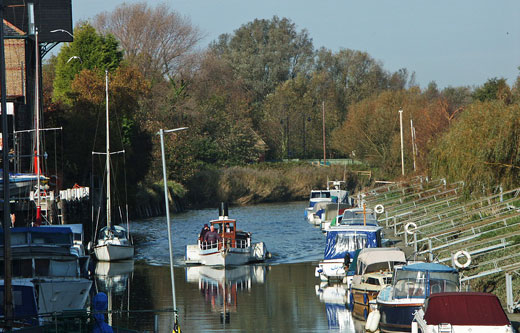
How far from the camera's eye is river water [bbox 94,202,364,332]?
1057 inches

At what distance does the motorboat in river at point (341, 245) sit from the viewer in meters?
35.2

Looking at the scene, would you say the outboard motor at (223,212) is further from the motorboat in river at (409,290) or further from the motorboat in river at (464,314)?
the motorboat in river at (464,314)

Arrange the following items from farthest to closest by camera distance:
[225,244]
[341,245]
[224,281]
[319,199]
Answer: [319,199], [225,244], [224,281], [341,245]

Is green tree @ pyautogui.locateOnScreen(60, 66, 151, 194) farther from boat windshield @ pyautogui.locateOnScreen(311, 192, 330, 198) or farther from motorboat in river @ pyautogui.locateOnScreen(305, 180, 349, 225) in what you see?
boat windshield @ pyautogui.locateOnScreen(311, 192, 330, 198)

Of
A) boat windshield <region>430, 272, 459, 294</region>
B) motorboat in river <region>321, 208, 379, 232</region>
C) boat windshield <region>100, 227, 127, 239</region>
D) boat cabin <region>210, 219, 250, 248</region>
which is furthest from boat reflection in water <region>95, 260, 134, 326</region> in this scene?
boat windshield <region>430, 272, 459, 294</region>

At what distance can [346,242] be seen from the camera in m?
36.5

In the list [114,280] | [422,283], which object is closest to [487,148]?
[422,283]

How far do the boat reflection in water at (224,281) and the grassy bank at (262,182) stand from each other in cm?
4668

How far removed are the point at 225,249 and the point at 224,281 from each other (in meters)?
3.67

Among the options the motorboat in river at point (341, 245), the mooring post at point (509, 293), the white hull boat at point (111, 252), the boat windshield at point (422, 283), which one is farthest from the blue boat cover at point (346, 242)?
the boat windshield at point (422, 283)

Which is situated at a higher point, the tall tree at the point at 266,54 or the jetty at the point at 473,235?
the tall tree at the point at 266,54

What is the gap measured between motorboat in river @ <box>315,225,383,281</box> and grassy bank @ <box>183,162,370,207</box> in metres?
49.3

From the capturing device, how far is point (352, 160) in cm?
9806

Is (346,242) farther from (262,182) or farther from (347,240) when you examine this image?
(262,182)
